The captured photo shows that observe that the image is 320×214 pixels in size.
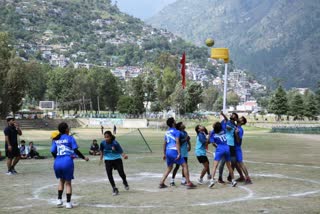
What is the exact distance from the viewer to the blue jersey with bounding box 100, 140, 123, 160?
46.1ft

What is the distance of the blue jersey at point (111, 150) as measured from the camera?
14.1 meters

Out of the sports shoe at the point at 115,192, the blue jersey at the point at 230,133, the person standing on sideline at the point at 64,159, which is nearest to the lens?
the person standing on sideline at the point at 64,159

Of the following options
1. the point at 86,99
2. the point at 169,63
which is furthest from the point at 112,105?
the point at 169,63

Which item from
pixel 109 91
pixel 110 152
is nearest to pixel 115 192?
pixel 110 152

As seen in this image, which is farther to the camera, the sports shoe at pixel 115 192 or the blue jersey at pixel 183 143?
the blue jersey at pixel 183 143

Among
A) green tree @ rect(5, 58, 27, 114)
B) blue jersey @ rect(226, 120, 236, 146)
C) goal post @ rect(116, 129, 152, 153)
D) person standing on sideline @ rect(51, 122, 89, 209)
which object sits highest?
green tree @ rect(5, 58, 27, 114)

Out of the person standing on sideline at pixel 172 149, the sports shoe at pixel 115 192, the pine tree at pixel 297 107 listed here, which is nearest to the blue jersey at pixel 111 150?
the sports shoe at pixel 115 192

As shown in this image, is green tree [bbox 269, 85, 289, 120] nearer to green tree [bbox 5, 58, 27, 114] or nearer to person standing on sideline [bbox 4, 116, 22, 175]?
green tree [bbox 5, 58, 27, 114]

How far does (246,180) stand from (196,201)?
3.68 meters

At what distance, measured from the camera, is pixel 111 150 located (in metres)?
14.1

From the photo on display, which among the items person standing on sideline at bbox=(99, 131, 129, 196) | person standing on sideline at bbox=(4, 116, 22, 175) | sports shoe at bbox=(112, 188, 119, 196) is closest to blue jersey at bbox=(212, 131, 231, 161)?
person standing on sideline at bbox=(99, 131, 129, 196)

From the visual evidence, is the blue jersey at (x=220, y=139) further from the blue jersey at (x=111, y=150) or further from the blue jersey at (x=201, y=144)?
the blue jersey at (x=111, y=150)

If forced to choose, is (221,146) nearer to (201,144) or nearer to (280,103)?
(201,144)

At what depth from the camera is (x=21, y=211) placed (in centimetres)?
1148
